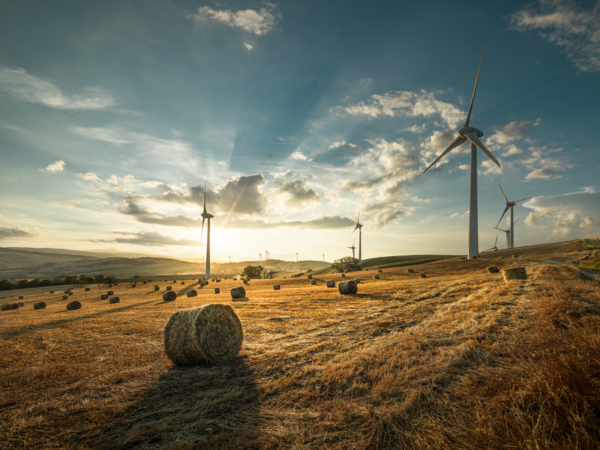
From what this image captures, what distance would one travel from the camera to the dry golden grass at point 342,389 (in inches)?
172

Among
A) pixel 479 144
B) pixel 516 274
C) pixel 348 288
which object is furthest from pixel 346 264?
pixel 516 274

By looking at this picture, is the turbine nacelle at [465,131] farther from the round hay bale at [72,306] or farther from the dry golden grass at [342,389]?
the round hay bale at [72,306]

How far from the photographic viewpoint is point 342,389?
6.72 metres

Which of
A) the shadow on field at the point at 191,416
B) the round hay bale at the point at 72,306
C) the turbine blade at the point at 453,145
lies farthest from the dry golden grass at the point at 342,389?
the turbine blade at the point at 453,145

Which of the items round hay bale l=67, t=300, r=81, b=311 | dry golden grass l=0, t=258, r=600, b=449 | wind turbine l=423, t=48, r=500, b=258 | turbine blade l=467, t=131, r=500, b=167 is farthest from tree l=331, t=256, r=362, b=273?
dry golden grass l=0, t=258, r=600, b=449

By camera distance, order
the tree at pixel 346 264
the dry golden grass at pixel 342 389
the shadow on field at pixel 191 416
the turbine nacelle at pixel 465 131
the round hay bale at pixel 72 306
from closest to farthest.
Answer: the dry golden grass at pixel 342 389
the shadow on field at pixel 191 416
the round hay bale at pixel 72 306
the turbine nacelle at pixel 465 131
the tree at pixel 346 264

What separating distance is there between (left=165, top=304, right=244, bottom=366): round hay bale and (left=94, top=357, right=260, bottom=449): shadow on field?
135cm

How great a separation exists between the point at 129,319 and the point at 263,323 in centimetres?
952

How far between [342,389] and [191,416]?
143 inches

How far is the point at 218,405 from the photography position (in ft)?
20.8

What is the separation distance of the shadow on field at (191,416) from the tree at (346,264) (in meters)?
81.7

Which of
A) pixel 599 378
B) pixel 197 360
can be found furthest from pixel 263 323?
pixel 599 378

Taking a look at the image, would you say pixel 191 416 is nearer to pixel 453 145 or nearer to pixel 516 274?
pixel 516 274

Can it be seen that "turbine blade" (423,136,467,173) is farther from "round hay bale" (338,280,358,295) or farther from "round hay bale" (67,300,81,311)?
"round hay bale" (67,300,81,311)
